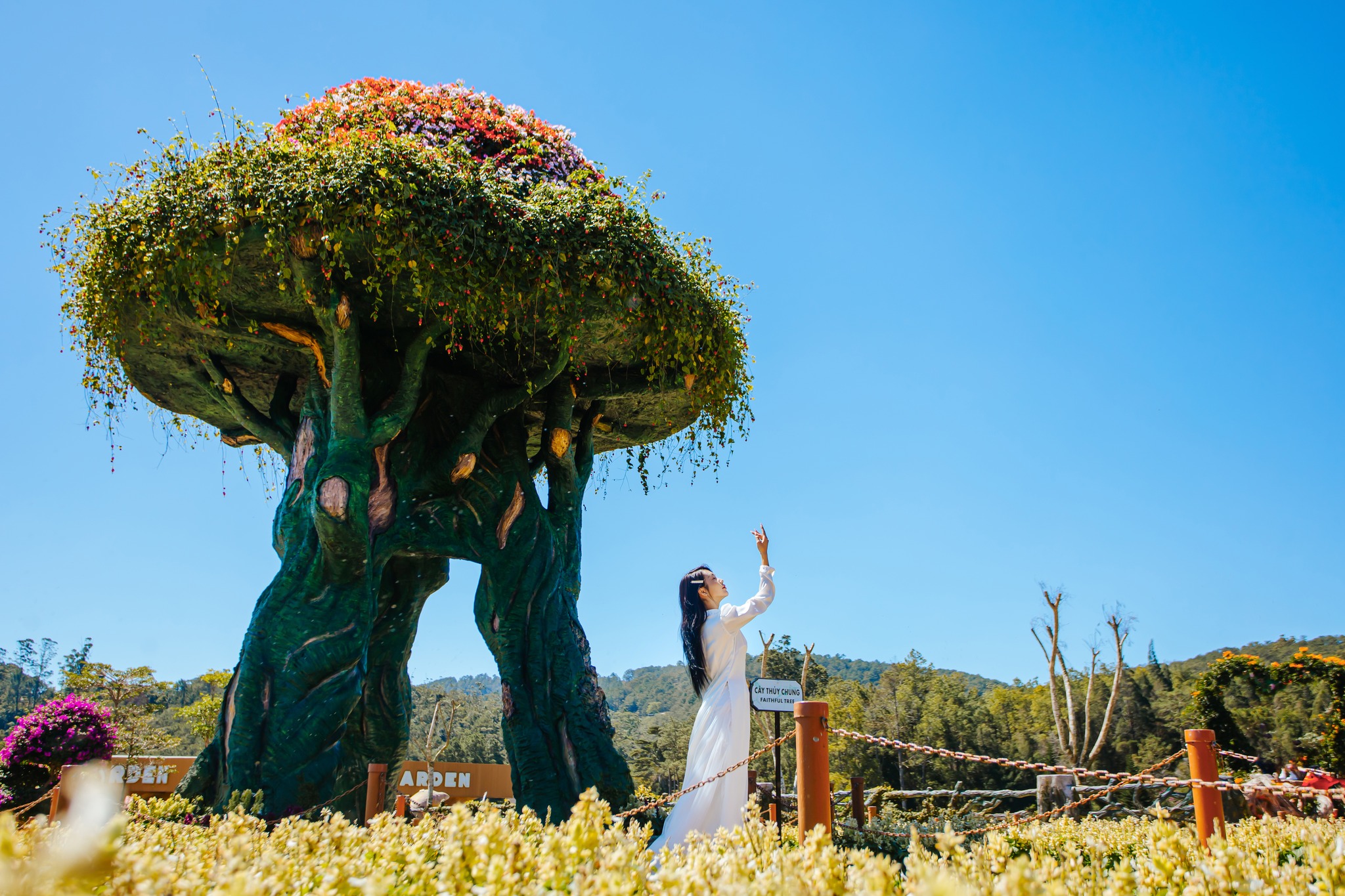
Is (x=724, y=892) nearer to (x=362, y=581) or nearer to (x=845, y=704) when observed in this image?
(x=362, y=581)

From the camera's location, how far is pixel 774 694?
26.0 feet

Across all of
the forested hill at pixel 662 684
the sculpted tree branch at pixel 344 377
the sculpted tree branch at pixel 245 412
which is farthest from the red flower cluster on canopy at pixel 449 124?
the forested hill at pixel 662 684

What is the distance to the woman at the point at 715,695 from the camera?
6582 mm

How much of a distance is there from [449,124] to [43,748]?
28.4 feet

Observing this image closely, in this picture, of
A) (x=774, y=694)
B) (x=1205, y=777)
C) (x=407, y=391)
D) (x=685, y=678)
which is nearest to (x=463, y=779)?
(x=774, y=694)

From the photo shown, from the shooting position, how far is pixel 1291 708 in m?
27.9

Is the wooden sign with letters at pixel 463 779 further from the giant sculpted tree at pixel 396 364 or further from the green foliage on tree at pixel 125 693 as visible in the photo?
the green foliage on tree at pixel 125 693

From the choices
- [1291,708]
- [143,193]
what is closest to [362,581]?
[143,193]

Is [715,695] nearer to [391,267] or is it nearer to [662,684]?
[391,267]

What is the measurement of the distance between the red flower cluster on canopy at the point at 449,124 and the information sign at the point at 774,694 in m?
5.20

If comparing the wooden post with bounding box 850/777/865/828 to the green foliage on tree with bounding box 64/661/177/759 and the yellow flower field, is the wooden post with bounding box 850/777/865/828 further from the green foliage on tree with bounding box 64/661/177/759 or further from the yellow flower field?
the green foliage on tree with bounding box 64/661/177/759

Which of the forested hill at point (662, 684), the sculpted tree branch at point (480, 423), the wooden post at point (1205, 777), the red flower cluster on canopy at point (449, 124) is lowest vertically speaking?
the forested hill at point (662, 684)

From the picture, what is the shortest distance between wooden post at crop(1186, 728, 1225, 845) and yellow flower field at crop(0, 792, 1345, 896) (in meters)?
1.22

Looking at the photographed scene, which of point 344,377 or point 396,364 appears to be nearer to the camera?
point 344,377
